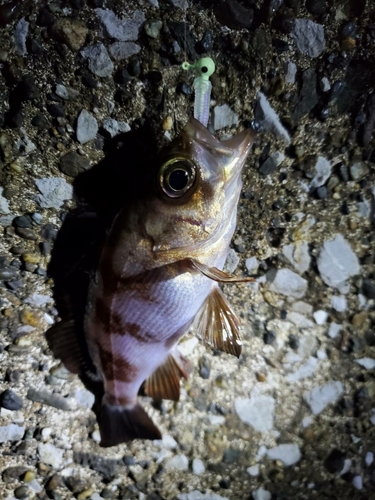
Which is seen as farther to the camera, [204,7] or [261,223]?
[261,223]

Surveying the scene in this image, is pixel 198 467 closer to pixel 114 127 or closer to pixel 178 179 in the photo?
pixel 178 179

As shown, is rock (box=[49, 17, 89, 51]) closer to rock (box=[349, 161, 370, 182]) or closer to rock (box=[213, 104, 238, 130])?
rock (box=[213, 104, 238, 130])

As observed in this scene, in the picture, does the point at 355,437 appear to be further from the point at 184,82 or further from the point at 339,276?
the point at 184,82

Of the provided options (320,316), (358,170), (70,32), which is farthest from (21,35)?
(320,316)

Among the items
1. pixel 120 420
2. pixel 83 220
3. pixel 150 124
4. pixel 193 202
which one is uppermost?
pixel 150 124

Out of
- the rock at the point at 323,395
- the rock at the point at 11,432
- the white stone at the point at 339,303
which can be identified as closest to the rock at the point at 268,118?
the white stone at the point at 339,303

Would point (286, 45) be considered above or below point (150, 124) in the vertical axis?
above

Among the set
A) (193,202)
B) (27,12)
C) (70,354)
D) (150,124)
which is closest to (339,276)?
(193,202)

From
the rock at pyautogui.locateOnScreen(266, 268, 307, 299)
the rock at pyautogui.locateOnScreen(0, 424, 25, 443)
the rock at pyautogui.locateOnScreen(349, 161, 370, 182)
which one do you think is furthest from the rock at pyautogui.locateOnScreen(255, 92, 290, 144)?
the rock at pyautogui.locateOnScreen(0, 424, 25, 443)
